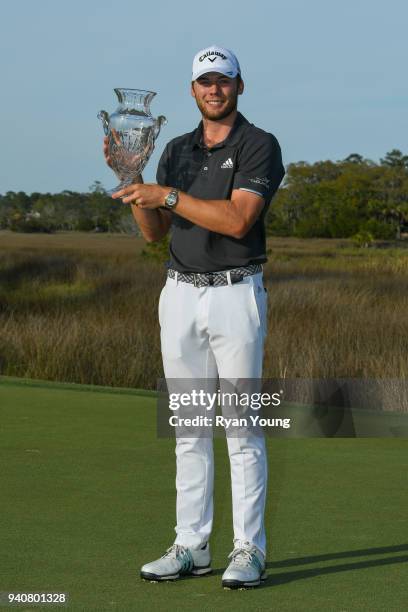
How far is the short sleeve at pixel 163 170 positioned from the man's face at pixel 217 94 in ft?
0.89

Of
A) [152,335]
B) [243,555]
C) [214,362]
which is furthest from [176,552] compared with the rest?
[152,335]

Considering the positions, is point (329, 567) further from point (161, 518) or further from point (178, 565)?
point (161, 518)

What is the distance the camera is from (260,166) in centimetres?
430

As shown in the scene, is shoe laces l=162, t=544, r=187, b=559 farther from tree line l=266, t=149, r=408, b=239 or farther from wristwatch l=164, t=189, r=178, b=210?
tree line l=266, t=149, r=408, b=239

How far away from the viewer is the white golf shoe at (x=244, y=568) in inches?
164

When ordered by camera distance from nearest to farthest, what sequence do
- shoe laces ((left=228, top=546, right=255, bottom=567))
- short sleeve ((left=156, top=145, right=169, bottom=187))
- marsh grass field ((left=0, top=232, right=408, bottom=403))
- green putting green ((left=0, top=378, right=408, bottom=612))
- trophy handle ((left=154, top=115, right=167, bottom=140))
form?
green putting green ((left=0, top=378, right=408, bottom=612)) → shoe laces ((left=228, top=546, right=255, bottom=567)) → trophy handle ((left=154, top=115, right=167, bottom=140)) → short sleeve ((left=156, top=145, right=169, bottom=187)) → marsh grass field ((left=0, top=232, right=408, bottom=403))

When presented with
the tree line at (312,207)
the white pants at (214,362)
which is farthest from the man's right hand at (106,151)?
→ the tree line at (312,207)

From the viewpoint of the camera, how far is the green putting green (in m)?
4.14

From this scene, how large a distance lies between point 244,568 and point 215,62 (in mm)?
1771

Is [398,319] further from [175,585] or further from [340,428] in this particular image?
[175,585]

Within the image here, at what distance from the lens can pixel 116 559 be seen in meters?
4.57

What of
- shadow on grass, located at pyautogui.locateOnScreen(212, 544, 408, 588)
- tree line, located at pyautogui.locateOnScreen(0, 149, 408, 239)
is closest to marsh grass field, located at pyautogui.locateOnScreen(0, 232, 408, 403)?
shadow on grass, located at pyautogui.locateOnScreen(212, 544, 408, 588)

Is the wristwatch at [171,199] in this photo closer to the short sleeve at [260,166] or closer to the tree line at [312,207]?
the short sleeve at [260,166]

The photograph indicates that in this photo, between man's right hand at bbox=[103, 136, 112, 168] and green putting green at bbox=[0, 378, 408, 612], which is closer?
green putting green at bbox=[0, 378, 408, 612]
